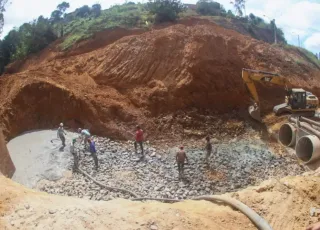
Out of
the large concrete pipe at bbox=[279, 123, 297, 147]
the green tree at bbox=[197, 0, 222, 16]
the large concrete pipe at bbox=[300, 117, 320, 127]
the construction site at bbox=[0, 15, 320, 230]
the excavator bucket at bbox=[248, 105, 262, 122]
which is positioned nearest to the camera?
the construction site at bbox=[0, 15, 320, 230]

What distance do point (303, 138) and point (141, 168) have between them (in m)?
6.32

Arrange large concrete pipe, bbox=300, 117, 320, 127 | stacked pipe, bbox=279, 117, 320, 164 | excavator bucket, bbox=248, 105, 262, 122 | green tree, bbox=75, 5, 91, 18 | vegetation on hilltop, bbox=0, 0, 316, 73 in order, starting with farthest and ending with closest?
green tree, bbox=75, 5, 91, 18 → vegetation on hilltop, bbox=0, 0, 316, 73 → excavator bucket, bbox=248, 105, 262, 122 → large concrete pipe, bbox=300, 117, 320, 127 → stacked pipe, bbox=279, 117, 320, 164

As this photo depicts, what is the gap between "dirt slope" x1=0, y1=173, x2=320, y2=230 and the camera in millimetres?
5902

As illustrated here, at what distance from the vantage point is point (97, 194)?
11.8 m

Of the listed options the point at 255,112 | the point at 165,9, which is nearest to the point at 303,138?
the point at 255,112

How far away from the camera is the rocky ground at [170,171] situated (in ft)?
40.2

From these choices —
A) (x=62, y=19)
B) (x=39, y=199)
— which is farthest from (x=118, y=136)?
(x=62, y=19)

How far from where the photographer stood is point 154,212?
6125mm

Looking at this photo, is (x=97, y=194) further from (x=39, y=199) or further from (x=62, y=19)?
(x=62, y=19)

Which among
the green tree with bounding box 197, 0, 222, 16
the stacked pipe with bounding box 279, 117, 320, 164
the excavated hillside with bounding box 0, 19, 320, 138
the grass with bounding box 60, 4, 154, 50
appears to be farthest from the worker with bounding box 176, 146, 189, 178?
the green tree with bounding box 197, 0, 222, 16

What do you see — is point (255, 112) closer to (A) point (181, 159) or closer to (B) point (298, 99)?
(B) point (298, 99)

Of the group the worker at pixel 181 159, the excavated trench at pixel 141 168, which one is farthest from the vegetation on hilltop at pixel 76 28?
the worker at pixel 181 159

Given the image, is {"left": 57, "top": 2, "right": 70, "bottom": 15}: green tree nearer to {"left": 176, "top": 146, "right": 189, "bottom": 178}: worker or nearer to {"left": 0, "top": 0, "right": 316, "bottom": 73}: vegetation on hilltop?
{"left": 0, "top": 0, "right": 316, "bottom": 73}: vegetation on hilltop

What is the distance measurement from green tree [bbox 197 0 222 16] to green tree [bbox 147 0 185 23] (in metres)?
7.67
